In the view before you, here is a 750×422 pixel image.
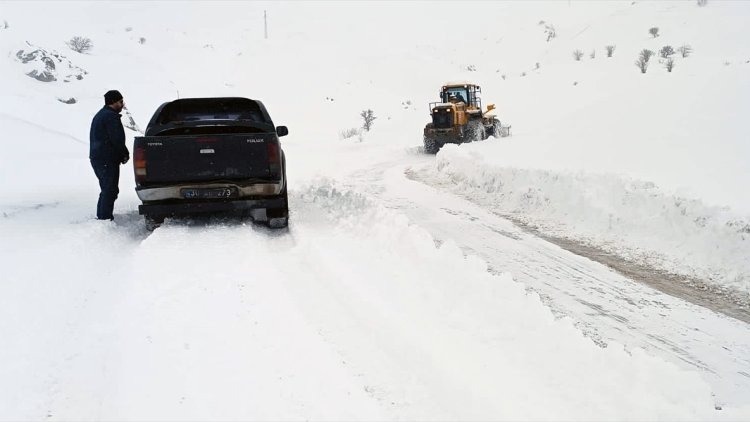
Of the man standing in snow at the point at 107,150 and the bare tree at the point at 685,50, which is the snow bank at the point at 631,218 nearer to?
the man standing in snow at the point at 107,150

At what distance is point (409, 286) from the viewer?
4.75m

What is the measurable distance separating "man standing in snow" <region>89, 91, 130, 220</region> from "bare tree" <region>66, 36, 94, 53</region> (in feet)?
76.4

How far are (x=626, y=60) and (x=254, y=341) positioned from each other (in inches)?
1137

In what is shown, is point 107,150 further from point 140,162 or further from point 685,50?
point 685,50

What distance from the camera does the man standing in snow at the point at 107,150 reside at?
7.36 metres

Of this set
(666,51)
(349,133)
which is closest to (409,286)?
(349,133)

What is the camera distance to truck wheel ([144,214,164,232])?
6961mm

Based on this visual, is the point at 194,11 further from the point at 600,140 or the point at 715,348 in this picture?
the point at 715,348

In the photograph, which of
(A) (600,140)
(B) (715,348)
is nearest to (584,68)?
(A) (600,140)

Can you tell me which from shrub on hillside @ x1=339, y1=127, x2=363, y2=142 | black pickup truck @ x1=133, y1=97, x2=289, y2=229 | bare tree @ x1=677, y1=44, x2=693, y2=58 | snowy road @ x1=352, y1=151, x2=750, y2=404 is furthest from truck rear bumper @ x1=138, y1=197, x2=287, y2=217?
bare tree @ x1=677, y1=44, x2=693, y2=58

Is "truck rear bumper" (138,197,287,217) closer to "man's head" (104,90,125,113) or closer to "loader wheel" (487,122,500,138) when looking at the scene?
"man's head" (104,90,125,113)

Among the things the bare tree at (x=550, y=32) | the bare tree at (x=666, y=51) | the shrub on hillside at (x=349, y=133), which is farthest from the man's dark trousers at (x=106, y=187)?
the bare tree at (x=550, y=32)

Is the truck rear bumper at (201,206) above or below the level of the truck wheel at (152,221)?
above

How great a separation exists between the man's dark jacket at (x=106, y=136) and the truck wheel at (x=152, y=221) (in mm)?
1267
